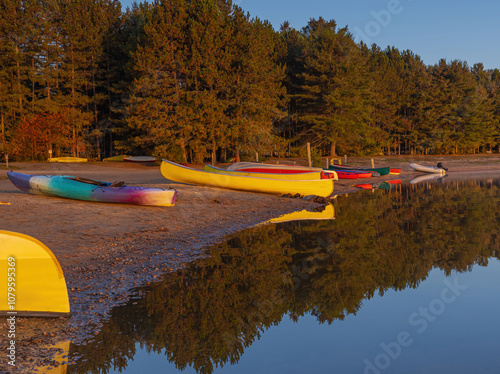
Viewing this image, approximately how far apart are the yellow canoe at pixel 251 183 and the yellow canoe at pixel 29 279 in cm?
1775

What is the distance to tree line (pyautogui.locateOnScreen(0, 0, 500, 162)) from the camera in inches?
1667

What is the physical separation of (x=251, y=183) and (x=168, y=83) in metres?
21.0

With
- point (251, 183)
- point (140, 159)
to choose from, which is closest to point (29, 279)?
point (251, 183)

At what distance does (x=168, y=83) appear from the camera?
4231cm

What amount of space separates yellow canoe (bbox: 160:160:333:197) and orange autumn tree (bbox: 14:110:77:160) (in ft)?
85.4

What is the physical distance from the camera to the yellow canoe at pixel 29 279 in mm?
6871

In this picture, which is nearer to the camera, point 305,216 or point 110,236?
point 110,236

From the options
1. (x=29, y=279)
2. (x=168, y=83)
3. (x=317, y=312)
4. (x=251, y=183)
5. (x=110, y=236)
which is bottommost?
(x=317, y=312)

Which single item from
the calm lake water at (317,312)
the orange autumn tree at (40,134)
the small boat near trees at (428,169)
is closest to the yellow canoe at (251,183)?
Answer: the calm lake water at (317,312)

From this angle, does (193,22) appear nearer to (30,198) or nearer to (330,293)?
(30,198)

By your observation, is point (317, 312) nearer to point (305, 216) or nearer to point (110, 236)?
point (110, 236)

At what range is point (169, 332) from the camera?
7109mm

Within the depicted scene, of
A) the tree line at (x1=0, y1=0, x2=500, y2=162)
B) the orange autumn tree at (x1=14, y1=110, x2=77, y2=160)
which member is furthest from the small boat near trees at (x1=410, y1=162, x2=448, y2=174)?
the orange autumn tree at (x1=14, y1=110, x2=77, y2=160)

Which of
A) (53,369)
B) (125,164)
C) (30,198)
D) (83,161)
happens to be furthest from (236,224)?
(83,161)
